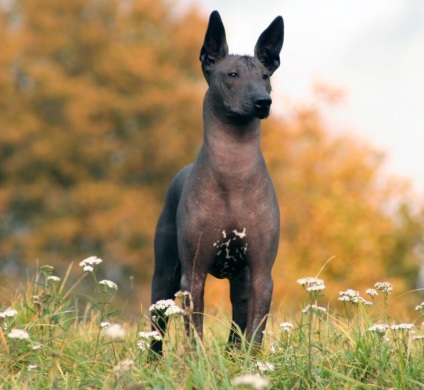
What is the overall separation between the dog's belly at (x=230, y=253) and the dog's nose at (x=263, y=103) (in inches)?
33.2

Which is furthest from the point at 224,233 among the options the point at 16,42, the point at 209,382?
the point at 16,42

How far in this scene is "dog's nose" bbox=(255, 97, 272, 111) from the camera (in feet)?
17.2

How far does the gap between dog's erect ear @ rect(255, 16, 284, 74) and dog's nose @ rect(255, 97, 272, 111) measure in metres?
0.60

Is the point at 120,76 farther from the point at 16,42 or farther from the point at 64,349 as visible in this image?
the point at 64,349

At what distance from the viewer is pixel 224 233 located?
555 cm

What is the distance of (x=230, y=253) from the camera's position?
222 inches

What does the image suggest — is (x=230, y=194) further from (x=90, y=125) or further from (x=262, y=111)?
(x=90, y=125)

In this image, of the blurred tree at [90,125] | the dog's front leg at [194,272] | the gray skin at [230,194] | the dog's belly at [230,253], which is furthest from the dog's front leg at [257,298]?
the blurred tree at [90,125]

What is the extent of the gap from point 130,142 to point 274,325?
1861 cm

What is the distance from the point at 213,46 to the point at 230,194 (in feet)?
3.46

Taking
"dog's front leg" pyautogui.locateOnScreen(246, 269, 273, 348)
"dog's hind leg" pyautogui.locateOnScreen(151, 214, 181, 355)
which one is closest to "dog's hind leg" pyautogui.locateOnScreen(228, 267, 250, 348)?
"dog's front leg" pyautogui.locateOnScreen(246, 269, 273, 348)

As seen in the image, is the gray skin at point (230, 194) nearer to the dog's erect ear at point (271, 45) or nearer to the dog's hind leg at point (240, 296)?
the dog's erect ear at point (271, 45)

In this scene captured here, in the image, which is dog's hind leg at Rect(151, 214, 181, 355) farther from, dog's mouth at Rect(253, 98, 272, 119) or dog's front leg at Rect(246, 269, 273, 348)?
dog's mouth at Rect(253, 98, 272, 119)

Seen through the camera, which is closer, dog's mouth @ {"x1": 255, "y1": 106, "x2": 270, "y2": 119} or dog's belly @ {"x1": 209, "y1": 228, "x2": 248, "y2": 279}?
dog's mouth @ {"x1": 255, "y1": 106, "x2": 270, "y2": 119}
